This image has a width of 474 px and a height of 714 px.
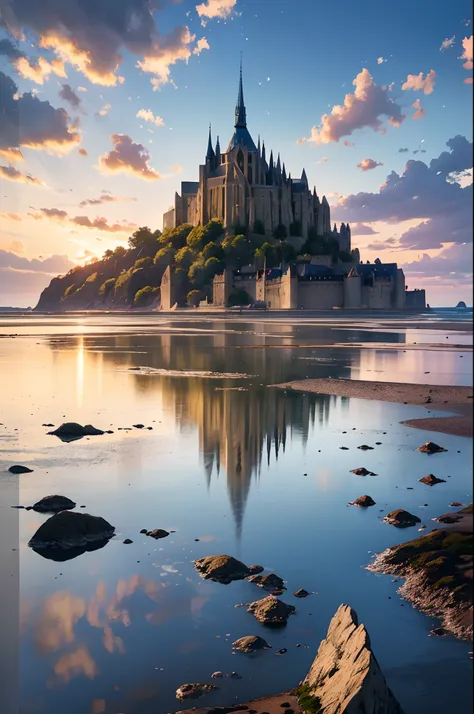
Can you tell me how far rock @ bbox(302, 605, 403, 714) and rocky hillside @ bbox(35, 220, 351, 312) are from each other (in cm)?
11421

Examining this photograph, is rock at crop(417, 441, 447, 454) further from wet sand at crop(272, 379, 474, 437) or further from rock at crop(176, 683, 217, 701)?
rock at crop(176, 683, 217, 701)

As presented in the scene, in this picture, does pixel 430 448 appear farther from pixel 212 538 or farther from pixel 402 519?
pixel 212 538

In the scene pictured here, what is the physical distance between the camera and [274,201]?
5202 inches

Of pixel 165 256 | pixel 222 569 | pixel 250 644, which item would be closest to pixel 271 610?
pixel 250 644

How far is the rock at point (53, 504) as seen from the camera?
384 inches

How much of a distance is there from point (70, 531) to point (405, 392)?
14375mm

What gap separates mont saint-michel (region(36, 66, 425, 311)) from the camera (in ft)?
360

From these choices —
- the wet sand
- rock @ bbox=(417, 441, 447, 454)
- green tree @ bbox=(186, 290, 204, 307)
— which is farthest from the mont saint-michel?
rock @ bbox=(417, 441, 447, 454)

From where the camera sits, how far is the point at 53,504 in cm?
991

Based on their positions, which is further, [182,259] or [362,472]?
[182,259]

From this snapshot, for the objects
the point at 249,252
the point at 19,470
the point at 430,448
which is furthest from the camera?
the point at 249,252

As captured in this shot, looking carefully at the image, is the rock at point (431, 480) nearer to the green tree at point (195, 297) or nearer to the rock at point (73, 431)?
the rock at point (73, 431)

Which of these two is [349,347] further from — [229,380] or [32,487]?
[32,487]

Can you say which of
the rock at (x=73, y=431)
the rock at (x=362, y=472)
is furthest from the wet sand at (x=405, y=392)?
the rock at (x=73, y=431)
